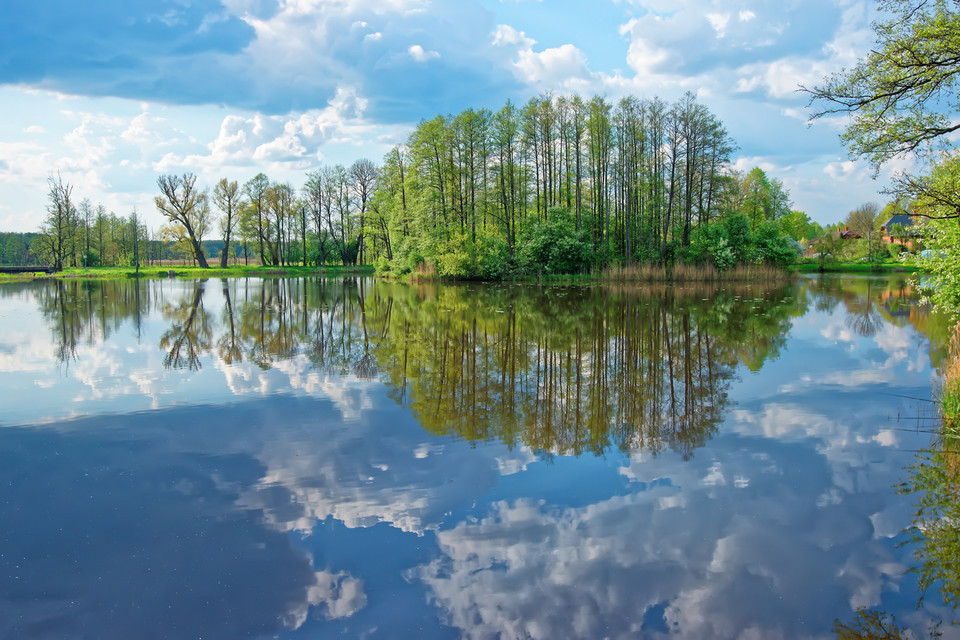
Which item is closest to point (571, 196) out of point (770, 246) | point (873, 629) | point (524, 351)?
point (770, 246)

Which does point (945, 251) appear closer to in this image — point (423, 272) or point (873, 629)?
point (873, 629)

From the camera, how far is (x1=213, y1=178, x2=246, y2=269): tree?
6838cm

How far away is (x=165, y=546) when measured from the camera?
454cm

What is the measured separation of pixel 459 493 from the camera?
17.7 feet

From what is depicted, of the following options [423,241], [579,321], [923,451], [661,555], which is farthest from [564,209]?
[661,555]

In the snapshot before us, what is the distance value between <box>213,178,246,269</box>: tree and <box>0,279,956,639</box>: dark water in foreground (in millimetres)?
62300

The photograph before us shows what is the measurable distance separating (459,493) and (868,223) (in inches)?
3047

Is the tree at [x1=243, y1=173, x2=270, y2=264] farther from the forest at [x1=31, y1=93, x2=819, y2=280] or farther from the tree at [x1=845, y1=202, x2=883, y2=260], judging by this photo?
the tree at [x1=845, y1=202, x2=883, y2=260]

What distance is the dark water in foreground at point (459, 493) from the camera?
3.76 meters

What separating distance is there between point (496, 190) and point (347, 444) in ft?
126

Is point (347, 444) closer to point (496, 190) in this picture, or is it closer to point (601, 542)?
point (601, 542)

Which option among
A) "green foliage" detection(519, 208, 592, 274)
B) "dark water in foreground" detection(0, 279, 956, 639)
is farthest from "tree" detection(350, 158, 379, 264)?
"dark water in foreground" detection(0, 279, 956, 639)

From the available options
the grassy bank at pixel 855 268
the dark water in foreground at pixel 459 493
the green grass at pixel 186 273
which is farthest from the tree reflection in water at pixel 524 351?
the grassy bank at pixel 855 268

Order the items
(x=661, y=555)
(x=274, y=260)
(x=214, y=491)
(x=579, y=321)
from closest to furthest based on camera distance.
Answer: (x=661, y=555) < (x=214, y=491) < (x=579, y=321) < (x=274, y=260)
